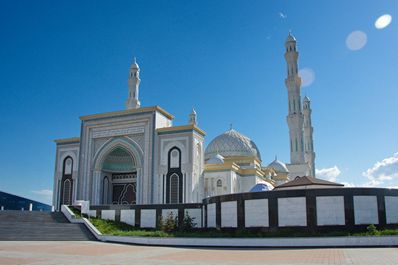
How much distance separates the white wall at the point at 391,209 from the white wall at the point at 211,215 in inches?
338

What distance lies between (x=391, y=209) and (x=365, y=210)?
1475 mm

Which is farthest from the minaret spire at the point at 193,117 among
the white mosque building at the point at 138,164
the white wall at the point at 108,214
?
the white wall at the point at 108,214

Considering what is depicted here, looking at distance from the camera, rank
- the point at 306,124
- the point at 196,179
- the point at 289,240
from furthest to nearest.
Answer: the point at 306,124
the point at 196,179
the point at 289,240

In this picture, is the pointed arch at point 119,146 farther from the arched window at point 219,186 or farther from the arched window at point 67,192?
the arched window at point 219,186

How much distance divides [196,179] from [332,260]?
22.2 metres

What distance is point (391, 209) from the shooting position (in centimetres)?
1762

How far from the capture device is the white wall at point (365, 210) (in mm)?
17000

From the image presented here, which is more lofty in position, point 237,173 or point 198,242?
point 237,173

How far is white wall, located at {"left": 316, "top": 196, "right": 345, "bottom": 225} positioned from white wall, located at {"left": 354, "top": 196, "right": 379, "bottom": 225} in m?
0.63

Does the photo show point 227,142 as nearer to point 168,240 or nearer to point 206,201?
point 206,201

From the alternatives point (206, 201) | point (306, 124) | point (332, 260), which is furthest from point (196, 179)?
point (306, 124)

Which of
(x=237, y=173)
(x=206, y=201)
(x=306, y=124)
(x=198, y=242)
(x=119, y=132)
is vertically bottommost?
(x=198, y=242)

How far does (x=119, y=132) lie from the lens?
3450cm

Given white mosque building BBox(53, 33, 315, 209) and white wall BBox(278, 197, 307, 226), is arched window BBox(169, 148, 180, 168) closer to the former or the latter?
white mosque building BBox(53, 33, 315, 209)
